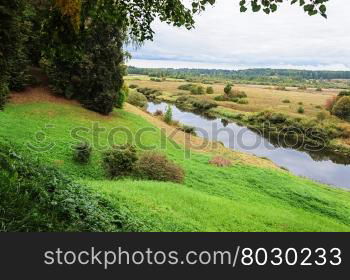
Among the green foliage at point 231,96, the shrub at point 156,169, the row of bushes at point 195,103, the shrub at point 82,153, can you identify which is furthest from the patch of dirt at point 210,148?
the green foliage at point 231,96

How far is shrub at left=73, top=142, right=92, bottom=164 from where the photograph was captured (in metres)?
21.0

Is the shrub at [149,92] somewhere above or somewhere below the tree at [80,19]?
below

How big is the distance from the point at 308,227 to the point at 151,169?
313 inches

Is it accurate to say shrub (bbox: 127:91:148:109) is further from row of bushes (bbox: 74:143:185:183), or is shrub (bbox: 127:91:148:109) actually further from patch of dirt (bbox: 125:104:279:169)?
row of bushes (bbox: 74:143:185:183)

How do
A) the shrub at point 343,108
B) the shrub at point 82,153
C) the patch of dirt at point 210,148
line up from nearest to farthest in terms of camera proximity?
the shrub at point 82,153
the patch of dirt at point 210,148
the shrub at point 343,108

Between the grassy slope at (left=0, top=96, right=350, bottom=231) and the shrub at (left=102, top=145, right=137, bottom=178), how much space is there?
719 millimetres

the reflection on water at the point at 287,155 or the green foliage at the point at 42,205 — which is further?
the reflection on water at the point at 287,155

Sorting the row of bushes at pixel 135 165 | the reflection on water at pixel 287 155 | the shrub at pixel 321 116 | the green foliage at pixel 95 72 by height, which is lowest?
the reflection on water at pixel 287 155

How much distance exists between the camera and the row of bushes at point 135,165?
19969 mm

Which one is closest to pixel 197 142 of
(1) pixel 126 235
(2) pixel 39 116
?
(2) pixel 39 116

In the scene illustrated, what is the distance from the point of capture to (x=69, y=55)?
368 inches

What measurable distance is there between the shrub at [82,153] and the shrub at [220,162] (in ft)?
30.6

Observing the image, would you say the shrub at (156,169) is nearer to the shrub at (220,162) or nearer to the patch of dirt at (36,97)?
the shrub at (220,162)

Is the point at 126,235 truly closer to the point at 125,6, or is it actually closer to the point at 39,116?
the point at 125,6
